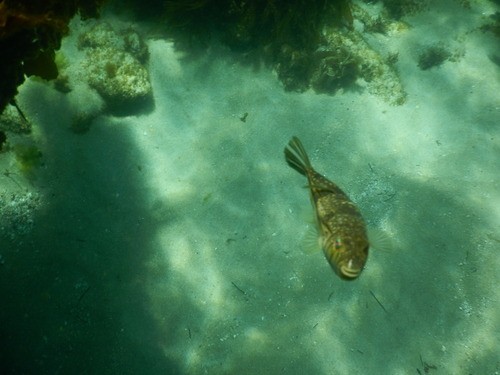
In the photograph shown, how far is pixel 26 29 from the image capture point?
338 cm

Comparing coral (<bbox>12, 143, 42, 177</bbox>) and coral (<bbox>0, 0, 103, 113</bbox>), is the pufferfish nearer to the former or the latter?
coral (<bbox>0, 0, 103, 113</bbox>)

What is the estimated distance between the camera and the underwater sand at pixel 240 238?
4977 mm

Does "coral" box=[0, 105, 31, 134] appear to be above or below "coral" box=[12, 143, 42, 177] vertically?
above

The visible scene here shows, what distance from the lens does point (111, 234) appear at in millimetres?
5531

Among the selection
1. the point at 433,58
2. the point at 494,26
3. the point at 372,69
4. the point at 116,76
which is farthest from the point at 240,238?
the point at 494,26

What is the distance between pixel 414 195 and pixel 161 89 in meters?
5.36

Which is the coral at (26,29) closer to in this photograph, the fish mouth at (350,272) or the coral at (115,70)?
the coral at (115,70)

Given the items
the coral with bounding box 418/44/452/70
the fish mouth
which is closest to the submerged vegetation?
the coral with bounding box 418/44/452/70

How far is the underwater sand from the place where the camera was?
16.3 feet

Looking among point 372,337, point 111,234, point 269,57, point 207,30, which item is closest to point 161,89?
point 207,30

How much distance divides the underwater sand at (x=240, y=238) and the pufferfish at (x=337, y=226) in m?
2.58

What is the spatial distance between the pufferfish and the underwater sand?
8.47 ft

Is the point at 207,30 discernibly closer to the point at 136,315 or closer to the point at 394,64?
the point at 394,64

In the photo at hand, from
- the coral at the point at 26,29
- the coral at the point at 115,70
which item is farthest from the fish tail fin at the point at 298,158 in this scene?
the coral at the point at 115,70
